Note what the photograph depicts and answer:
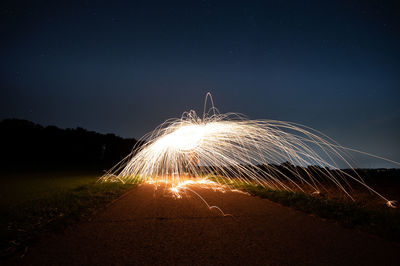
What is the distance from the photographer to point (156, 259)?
9.77ft

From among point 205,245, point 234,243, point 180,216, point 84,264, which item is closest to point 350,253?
point 234,243

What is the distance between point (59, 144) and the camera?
47.7 meters

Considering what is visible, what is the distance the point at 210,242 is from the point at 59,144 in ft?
175

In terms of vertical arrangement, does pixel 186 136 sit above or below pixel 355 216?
above

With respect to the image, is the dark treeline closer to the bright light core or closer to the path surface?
the bright light core

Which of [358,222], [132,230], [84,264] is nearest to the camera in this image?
[84,264]

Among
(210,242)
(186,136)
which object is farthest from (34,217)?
(186,136)

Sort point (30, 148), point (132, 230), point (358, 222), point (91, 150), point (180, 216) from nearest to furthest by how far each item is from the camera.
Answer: point (132, 230)
point (358, 222)
point (180, 216)
point (30, 148)
point (91, 150)

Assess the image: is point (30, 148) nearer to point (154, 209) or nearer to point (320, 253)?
point (154, 209)

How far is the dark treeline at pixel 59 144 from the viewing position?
43.2 meters

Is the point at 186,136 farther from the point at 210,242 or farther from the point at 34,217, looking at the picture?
the point at 210,242

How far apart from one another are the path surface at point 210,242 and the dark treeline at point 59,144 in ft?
124

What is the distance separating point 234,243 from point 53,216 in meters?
4.31

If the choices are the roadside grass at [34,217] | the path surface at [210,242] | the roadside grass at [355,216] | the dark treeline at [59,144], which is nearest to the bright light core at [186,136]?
the roadside grass at [34,217]
